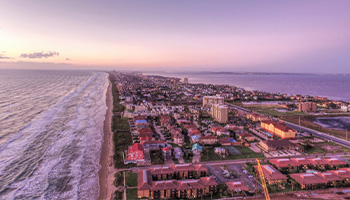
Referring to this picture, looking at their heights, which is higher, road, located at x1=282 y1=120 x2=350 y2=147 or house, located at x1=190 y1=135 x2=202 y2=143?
house, located at x1=190 y1=135 x2=202 y2=143

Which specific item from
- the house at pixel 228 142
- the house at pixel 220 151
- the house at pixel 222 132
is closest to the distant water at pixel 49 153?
the house at pixel 220 151

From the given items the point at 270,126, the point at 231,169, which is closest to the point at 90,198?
the point at 231,169

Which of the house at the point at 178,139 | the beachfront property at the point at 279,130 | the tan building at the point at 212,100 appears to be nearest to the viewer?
the house at the point at 178,139

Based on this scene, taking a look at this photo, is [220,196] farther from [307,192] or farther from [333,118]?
[333,118]

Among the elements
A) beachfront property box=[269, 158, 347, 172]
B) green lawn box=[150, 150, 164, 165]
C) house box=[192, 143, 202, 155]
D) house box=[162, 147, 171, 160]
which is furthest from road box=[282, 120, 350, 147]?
green lawn box=[150, 150, 164, 165]

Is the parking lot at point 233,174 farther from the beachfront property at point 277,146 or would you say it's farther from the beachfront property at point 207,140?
the beachfront property at point 207,140

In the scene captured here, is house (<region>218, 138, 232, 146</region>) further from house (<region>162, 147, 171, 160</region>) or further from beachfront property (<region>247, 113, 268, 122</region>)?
beachfront property (<region>247, 113, 268, 122</region>)
